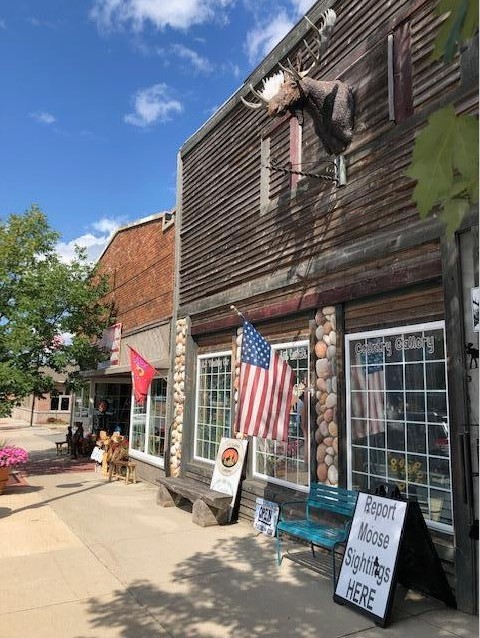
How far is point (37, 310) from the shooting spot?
12906 millimetres


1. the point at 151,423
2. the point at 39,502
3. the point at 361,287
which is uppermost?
the point at 361,287

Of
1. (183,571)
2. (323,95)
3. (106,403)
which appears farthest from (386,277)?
(106,403)

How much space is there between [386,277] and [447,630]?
10.9 ft

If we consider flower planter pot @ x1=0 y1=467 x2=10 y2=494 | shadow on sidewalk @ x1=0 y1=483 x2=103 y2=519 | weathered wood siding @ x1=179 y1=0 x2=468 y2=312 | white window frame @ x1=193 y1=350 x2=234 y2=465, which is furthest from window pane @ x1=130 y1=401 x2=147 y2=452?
weathered wood siding @ x1=179 y1=0 x2=468 y2=312

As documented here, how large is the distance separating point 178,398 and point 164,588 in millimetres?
5434

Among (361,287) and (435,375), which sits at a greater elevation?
(361,287)

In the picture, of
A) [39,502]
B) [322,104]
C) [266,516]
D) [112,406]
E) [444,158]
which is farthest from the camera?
[112,406]

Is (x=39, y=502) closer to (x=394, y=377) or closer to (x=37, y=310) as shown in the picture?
(x=37, y=310)

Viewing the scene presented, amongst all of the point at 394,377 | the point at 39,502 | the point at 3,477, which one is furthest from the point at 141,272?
the point at 394,377

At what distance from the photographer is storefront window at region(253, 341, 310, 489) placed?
276 inches

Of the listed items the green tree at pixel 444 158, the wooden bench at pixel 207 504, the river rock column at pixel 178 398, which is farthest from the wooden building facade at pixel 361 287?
the green tree at pixel 444 158

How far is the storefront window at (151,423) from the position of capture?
37.6 ft

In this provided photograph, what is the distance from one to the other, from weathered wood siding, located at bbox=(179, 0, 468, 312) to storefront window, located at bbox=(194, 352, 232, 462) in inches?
51.1

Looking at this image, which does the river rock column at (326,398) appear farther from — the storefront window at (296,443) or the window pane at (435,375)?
the window pane at (435,375)
